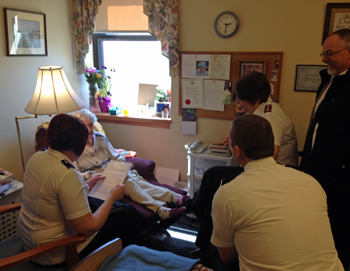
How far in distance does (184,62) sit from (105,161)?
130cm

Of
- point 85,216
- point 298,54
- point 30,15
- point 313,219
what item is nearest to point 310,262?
point 313,219

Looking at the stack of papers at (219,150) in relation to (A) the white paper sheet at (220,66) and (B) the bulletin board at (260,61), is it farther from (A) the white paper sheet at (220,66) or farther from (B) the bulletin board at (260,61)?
(A) the white paper sheet at (220,66)

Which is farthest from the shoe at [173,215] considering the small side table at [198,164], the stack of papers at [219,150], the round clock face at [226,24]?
the round clock face at [226,24]

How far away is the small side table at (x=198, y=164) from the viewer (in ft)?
9.27

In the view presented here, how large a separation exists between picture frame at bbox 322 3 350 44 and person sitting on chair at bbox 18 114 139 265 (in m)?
2.27

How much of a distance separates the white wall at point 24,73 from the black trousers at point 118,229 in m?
1.28

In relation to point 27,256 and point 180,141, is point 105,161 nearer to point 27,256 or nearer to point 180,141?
point 180,141

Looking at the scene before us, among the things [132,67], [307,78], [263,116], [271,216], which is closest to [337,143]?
[263,116]

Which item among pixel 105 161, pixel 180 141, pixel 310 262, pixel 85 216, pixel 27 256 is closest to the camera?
pixel 310 262

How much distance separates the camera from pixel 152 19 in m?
3.00

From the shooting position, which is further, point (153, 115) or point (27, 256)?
point (153, 115)

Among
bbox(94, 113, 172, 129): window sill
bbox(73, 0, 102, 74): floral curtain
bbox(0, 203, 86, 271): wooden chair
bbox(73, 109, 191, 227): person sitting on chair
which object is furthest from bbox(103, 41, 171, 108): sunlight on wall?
bbox(0, 203, 86, 271): wooden chair

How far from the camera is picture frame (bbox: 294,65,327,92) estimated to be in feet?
8.78

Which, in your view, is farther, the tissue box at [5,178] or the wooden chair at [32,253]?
the tissue box at [5,178]
